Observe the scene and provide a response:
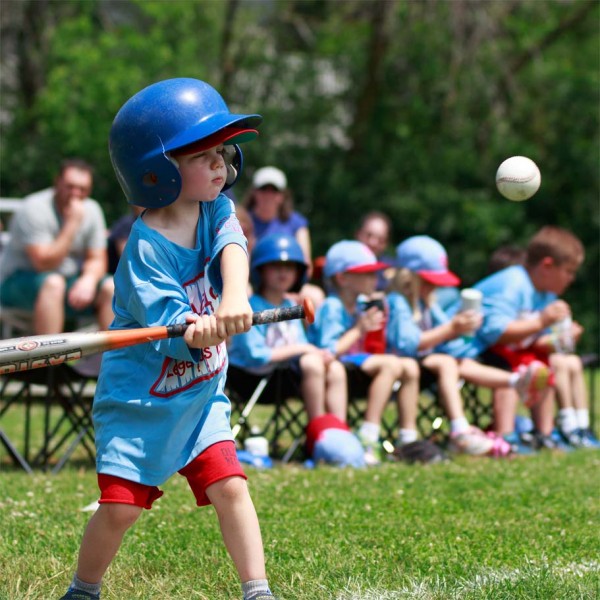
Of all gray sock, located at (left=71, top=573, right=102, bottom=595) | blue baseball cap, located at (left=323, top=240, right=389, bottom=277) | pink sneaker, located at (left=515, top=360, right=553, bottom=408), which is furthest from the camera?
pink sneaker, located at (left=515, top=360, right=553, bottom=408)

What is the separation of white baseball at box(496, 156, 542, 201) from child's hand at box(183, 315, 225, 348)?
202cm

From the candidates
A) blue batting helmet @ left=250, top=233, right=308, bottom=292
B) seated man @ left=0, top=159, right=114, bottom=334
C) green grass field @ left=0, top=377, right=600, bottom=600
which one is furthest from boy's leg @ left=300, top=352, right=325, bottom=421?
seated man @ left=0, top=159, right=114, bottom=334

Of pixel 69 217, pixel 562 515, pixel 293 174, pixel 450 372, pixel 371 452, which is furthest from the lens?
pixel 293 174

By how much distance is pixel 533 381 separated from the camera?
24.6 feet

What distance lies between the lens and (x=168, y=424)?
138 inches

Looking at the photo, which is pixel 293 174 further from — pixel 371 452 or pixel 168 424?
pixel 168 424

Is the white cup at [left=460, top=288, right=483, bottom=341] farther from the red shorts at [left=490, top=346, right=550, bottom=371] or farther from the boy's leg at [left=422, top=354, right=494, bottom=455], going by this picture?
the red shorts at [left=490, top=346, right=550, bottom=371]

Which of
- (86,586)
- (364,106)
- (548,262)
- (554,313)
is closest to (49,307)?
(554,313)

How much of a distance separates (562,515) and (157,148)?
2806mm

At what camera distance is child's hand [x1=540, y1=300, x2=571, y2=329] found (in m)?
7.52

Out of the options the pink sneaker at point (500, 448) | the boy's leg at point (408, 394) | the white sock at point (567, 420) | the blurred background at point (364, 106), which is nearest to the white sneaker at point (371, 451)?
the boy's leg at point (408, 394)

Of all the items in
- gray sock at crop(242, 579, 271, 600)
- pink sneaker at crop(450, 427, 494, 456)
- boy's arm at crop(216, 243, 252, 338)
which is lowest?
pink sneaker at crop(450, 427, 494, 456)

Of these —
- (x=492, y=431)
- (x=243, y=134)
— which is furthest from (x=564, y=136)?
(x=243, y=134)

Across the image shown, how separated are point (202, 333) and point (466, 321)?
4.15m
